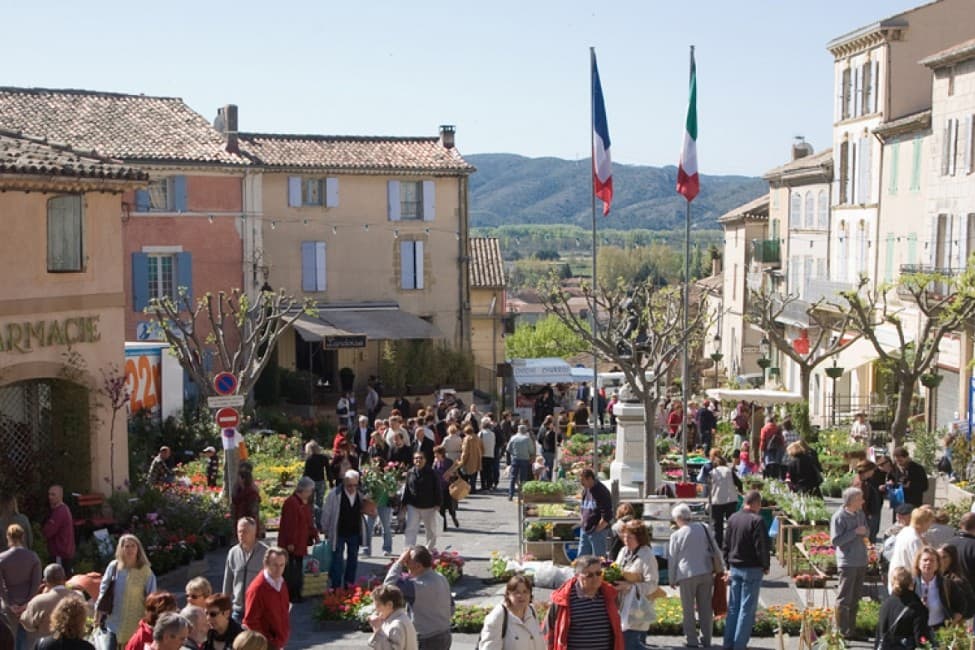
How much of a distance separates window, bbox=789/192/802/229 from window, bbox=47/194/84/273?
36.0m

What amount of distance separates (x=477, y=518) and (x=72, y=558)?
8178mm

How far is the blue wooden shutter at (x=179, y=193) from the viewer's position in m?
39.4

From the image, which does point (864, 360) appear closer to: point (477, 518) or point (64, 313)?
point (477, 518)

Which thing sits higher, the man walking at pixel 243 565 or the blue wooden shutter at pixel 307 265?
the blue wooden shutter at pixel 307 265

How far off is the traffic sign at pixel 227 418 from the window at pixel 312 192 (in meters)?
26.0

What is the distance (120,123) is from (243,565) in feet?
98.4

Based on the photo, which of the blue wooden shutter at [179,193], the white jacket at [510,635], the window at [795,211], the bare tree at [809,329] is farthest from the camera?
the window at [795,211]

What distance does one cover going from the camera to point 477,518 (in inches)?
880

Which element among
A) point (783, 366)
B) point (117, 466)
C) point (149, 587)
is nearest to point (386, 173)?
point (783, 366)

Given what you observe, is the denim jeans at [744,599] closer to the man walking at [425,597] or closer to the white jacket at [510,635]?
the man walking at [425,597]

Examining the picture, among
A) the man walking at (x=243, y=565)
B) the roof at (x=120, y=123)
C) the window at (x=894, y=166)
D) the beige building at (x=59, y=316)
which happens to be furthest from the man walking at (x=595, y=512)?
the window at (x=894, y=166)

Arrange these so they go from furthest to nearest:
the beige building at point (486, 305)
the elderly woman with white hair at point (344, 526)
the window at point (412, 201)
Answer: the beige building at point (486, 305)
the window at point (412, 201)
the elderly woman with white hair at point (344, 526)

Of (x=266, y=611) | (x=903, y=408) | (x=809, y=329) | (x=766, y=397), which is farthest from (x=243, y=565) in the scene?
(x=809, y=329)

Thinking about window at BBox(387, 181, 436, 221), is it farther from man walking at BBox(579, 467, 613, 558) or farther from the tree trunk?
man walking at BBox(579, 467, 613, 558)
